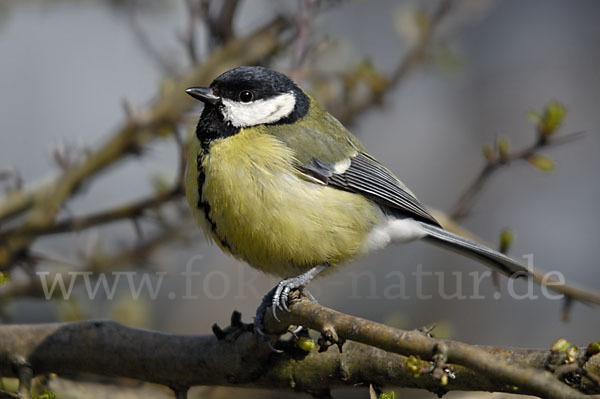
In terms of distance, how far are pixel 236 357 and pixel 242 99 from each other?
90cm

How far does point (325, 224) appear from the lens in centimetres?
217

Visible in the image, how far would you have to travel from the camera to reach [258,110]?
7.69 ft

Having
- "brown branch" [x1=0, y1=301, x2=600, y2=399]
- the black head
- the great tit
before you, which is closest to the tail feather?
the great tit

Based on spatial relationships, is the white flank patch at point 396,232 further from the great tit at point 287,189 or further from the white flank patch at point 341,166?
the white flank patch at point 341,166

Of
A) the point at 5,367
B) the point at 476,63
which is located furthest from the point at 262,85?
the point at 476,63

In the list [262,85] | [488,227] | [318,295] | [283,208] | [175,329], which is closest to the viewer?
[283,208]

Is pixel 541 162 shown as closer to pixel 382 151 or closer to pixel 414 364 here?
pixel 414 364

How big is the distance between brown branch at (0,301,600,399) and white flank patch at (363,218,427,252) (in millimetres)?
718

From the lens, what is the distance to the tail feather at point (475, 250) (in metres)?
2.24

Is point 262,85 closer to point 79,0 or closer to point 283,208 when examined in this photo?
point 283,208

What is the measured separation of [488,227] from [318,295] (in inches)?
65.0

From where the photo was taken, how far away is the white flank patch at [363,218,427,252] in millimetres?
2381

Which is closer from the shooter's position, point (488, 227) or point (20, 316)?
point (20, 316)

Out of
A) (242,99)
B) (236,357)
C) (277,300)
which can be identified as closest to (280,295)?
(277,300)
